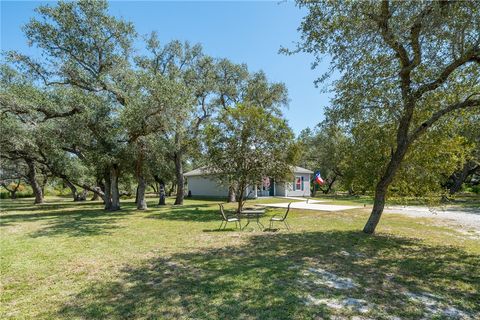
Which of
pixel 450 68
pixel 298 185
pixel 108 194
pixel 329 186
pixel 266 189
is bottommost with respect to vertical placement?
pixel 108 194

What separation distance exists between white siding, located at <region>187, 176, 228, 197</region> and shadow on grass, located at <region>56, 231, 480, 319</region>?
79.0ft

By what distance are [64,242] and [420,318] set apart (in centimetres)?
869

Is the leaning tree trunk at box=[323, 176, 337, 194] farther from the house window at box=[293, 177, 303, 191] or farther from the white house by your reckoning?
the house window at box=[293, 177, 303, 191]

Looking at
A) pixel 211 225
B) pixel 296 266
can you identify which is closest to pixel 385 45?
pixel 296 266

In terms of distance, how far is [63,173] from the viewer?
67.2ft

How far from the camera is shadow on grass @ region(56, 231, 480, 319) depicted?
3.78 metres

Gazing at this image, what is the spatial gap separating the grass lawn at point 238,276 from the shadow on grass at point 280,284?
0.02 meters

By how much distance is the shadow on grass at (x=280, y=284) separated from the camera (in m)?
3.78

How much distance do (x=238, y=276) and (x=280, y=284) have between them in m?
0.82

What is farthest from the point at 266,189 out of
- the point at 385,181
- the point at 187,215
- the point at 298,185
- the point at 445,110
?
the point at 445,110

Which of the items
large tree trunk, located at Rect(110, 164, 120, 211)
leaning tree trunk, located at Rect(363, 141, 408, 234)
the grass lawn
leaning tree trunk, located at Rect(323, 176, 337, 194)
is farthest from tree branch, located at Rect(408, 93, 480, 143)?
leaning tree trunk, located at Rect(323, 176, 337, 194)

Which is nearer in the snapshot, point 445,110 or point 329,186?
point 445,110

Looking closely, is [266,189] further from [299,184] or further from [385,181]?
[385,181]

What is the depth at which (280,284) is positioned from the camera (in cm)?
475
